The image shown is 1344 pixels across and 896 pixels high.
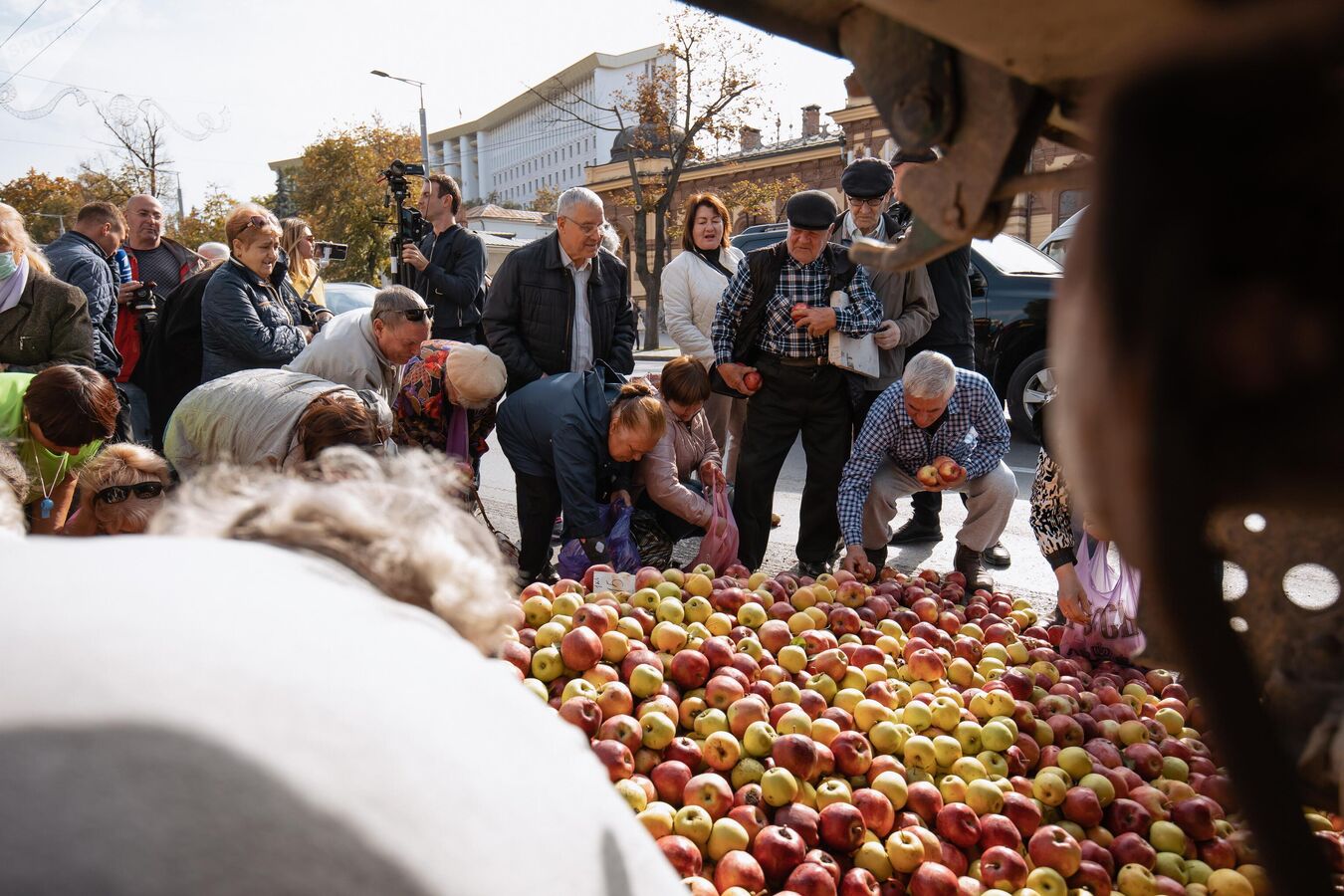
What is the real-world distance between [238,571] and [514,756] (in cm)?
29

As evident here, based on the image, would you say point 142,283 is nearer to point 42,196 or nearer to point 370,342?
point 370,342

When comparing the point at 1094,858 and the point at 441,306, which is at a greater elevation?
the point at 441,306

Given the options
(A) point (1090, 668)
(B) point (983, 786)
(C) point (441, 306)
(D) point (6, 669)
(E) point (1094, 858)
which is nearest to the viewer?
(D) point (6, 669)

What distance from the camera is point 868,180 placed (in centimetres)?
500

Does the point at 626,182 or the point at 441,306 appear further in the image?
the point at 626,182

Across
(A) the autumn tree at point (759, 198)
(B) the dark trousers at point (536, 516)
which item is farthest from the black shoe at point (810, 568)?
(A) the autumn tree at point (759, 198)

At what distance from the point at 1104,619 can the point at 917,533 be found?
2.10 meters

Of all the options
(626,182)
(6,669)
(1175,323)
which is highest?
(626,182)

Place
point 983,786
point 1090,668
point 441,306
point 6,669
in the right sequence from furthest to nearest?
point 441,306 → point 1090,668 → point 983,786 → point 6,669

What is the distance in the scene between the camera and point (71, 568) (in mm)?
756

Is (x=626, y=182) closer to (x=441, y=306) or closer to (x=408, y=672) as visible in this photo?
(x=441, y=306)

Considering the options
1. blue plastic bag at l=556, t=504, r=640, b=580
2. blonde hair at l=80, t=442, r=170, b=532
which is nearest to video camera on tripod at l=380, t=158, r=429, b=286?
blue plastic bag at l=556, t=504, r=640, b=580

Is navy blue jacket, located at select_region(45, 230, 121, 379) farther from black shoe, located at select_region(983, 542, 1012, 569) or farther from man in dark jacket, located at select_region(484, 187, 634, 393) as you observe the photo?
black shoe, located at select_region(983, 542, 1012, 569)

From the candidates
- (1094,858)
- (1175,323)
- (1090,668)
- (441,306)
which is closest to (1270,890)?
(1175,323)
